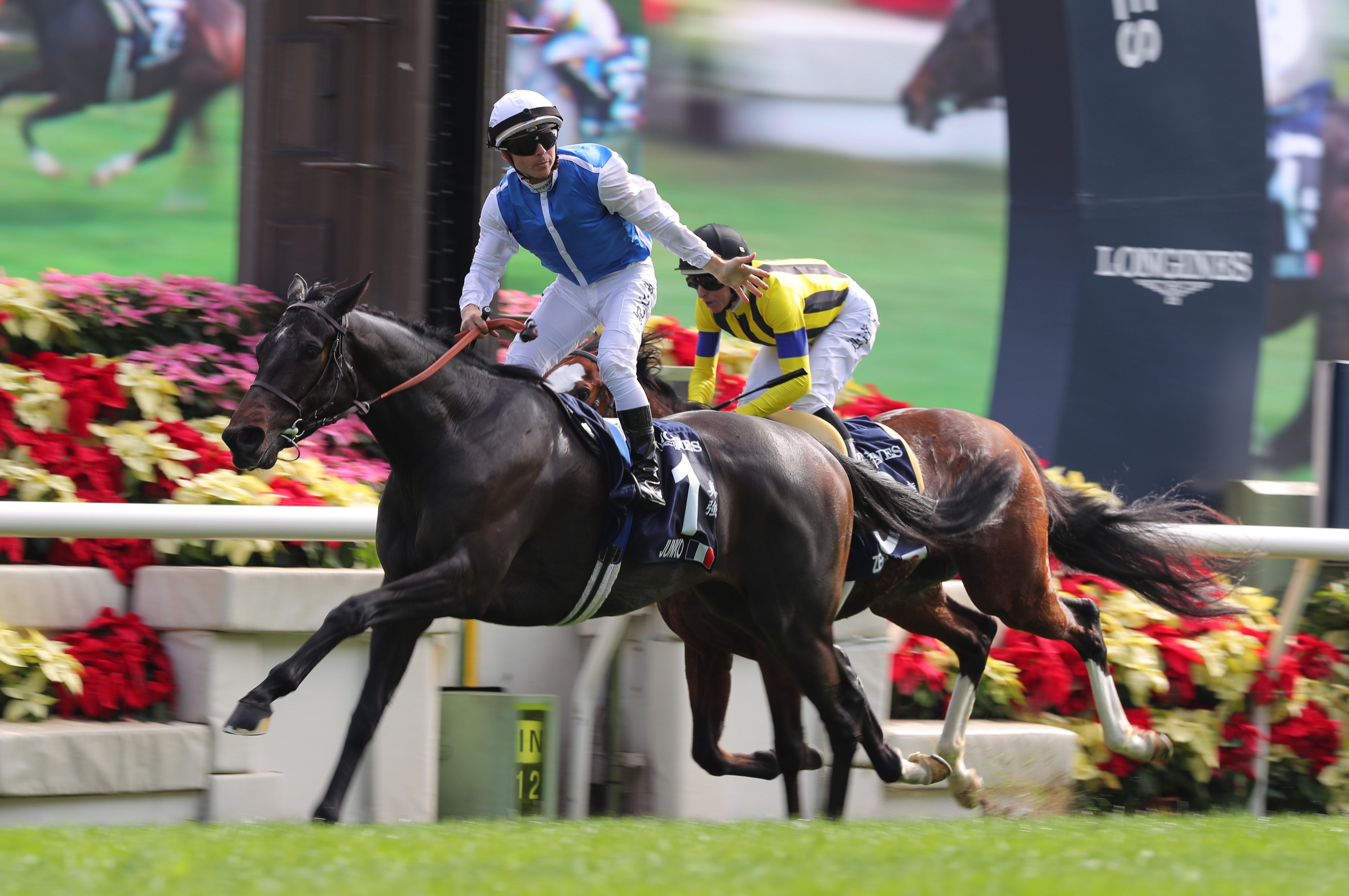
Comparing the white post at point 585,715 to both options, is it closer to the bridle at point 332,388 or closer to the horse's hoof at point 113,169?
the bridle at point 332,388

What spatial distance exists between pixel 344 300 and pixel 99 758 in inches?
56.9

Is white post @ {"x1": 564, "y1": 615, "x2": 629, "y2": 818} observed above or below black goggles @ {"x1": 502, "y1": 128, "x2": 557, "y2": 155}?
below

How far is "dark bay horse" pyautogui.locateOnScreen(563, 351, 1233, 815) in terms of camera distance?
523 cm

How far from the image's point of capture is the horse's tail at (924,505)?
5254 millimetres

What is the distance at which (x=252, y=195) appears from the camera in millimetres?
6840

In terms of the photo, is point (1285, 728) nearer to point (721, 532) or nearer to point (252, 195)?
point (721, 532)

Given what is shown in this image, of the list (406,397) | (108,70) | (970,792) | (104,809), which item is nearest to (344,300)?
(406,397)

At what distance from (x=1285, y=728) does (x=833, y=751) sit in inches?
90.5

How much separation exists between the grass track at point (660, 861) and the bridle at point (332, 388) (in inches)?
40.0

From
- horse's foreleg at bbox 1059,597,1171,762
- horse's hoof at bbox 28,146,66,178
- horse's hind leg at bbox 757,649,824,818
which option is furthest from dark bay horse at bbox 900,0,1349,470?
horse's hind leg at bbox 757,649,824,818

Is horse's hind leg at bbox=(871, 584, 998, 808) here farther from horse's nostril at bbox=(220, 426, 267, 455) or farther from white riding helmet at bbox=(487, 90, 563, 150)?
horse's nostril at bbox=(220, 426, 267, 455)

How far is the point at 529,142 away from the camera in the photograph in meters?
4.57

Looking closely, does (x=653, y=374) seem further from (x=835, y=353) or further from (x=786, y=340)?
(x=835, y=353)

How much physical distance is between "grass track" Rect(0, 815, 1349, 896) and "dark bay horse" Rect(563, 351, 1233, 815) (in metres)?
0.98
